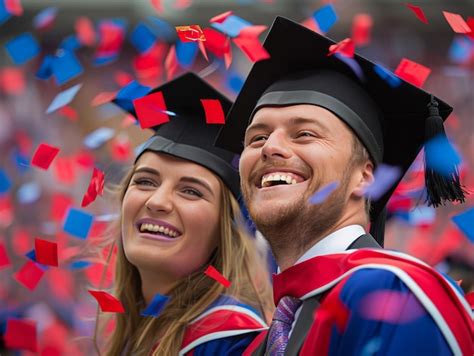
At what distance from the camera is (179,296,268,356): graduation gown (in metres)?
3.33

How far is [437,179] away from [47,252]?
5.60 feet

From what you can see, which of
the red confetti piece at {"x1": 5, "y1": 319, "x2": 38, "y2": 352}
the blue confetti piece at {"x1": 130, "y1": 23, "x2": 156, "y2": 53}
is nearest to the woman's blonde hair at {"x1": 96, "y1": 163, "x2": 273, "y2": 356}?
the red confetti piece at {"x1": 5, "y1": 319, "x2": 38, "y2": 352}

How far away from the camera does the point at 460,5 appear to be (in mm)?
9461

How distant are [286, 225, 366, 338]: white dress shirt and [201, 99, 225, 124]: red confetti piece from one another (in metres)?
1.16

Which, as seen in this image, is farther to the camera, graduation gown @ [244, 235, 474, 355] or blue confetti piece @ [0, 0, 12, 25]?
blue confetti piece @ [0, 0, 12, 25]

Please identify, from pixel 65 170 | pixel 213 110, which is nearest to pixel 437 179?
pixel 213 110

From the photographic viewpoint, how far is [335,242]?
8.97ft

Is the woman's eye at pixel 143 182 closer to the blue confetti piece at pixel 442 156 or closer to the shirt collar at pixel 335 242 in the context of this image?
the shirt collar at pixel 335 242

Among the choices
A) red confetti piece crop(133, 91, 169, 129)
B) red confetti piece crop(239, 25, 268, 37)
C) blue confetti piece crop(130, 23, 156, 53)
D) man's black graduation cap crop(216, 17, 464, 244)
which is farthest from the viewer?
blue confetti piece crop(130, 23, 156, 53)

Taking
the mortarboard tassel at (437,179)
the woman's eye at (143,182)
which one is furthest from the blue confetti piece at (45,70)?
the mortarboard tassel at (437,179)

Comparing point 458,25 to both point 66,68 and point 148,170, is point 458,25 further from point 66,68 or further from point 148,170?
point 66,68

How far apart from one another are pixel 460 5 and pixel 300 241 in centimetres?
741

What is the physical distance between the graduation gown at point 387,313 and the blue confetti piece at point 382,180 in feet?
1.76

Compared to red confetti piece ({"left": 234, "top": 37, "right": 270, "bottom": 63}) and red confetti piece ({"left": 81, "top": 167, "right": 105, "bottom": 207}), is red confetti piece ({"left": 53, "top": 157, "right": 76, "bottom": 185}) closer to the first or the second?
red confetti piece ({"left": 81, "top": 167, "right": 105, "bottom": 207})
